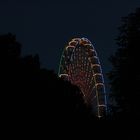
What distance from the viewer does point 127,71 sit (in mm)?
21469

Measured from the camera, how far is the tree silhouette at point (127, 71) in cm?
2122

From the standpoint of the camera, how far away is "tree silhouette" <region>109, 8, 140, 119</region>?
2122 cm

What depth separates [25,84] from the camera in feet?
75.5

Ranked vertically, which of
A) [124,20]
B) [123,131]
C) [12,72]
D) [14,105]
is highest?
[124,20]

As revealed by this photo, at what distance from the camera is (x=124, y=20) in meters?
22.7

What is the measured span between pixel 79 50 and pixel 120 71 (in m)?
23.6

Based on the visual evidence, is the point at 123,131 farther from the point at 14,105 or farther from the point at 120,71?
the point at 14,105

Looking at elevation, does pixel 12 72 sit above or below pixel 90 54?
below

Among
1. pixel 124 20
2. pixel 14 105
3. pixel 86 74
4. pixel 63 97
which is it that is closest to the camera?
pixel 14 105

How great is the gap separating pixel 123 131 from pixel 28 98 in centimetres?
437

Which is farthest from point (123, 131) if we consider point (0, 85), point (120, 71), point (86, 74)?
point (86, 74)

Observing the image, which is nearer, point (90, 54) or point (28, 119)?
point (28, 119)

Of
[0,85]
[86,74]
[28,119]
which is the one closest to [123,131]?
[28,119]

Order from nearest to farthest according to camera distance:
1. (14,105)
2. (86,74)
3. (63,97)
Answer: (14,105) < (63,97) < (86,74)
